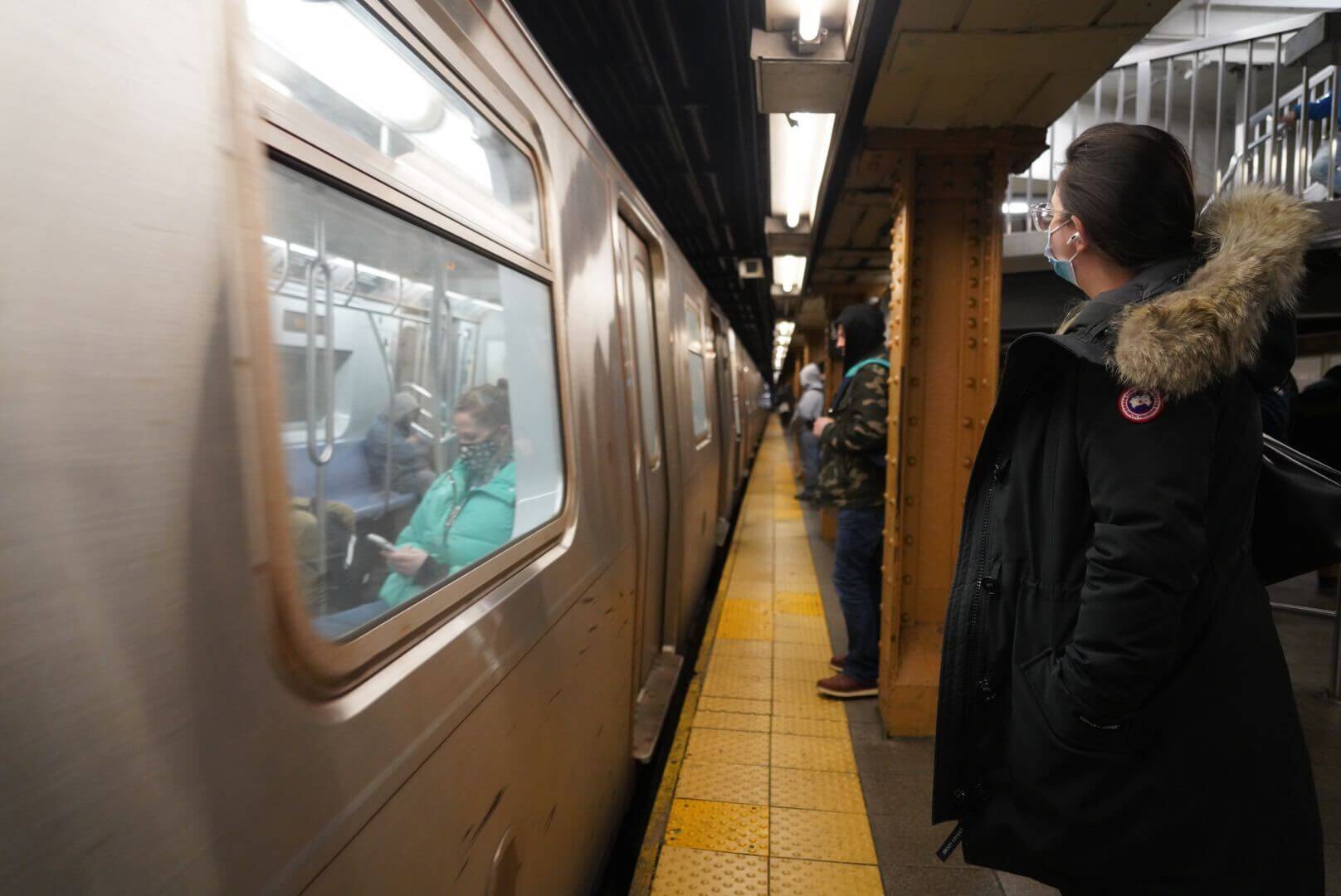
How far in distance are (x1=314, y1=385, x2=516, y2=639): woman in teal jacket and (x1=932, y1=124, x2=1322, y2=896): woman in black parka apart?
1.00m

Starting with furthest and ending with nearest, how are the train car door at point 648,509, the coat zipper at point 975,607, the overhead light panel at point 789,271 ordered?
the overhead light panel at point 789,271 → the train car door at point 648,509 → the coat zipper at point 975,607

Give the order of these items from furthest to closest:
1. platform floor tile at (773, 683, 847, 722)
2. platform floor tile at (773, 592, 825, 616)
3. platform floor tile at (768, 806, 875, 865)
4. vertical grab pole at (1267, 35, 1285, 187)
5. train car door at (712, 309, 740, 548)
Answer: train car door at (712, 309, 740, 548)
platform floor tile at (773, 592, 825, 616)
vertical grab pole at (1267, 35, 1285, 187)
platform floor tile at (773, 683, 847, 722)
platform floor tile at (768, 806, 875, 865)

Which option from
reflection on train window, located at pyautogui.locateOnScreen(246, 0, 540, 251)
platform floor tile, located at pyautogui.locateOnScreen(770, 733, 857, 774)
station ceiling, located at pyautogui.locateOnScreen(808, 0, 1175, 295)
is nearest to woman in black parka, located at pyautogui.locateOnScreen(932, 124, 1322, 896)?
reflection on train window, located at pyautogui.locateOnScreen(246, 0, 540, 251)

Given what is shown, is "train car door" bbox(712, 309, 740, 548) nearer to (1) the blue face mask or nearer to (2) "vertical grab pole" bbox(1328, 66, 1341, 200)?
(2) "vertical grab pole" bbox(1328, 66, 1341, 200)

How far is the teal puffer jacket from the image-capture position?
1.27m

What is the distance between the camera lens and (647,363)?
382 centimetres

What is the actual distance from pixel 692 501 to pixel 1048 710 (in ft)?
11.6

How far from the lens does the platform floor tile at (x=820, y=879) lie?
98.8 inches

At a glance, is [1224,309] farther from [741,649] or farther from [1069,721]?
[741,649]

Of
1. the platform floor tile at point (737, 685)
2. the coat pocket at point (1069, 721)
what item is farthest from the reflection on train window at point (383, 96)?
the platform floor tile at point (737, 685)

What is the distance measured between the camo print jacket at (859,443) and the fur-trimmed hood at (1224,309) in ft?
7.92

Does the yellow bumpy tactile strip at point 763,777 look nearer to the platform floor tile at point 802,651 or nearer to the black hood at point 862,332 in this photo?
the platform floor tile at point 802,651

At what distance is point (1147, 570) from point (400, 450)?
1.19 metres

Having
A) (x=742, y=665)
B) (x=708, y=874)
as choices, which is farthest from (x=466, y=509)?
(x=742, y=665)
